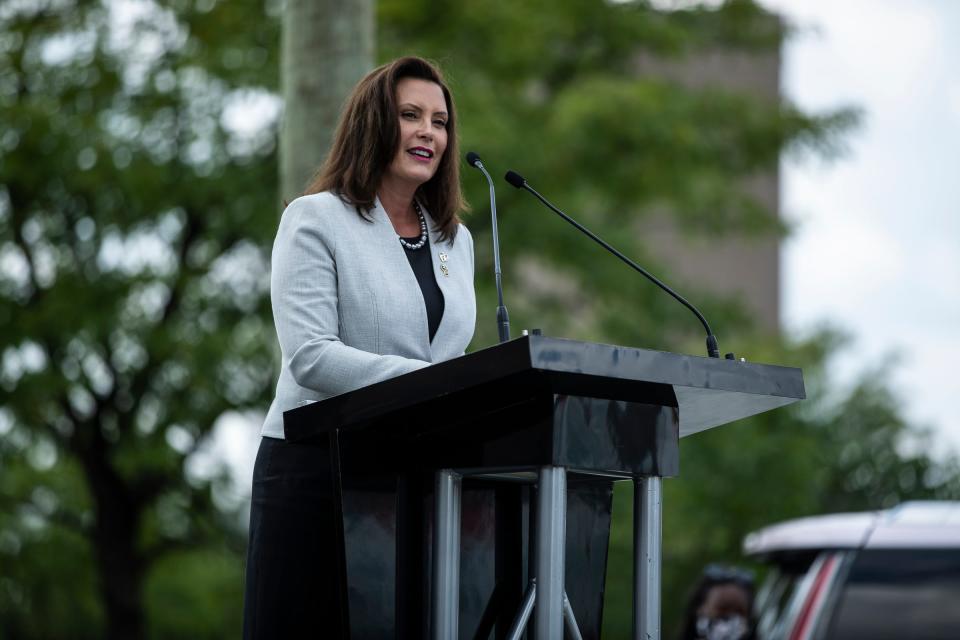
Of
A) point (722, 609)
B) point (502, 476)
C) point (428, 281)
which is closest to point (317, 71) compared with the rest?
point (722, 609)

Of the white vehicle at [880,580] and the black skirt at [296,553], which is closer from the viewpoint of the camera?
the black skirt at [296,553]

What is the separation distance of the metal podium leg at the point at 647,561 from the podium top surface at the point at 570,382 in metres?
0.18

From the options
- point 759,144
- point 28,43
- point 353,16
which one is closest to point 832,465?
point 759,144

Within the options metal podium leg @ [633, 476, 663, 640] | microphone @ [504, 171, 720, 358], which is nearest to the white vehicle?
microphone @ [504, 171, 720, 358]

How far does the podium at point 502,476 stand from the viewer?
2.47 m

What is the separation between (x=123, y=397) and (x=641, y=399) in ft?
35.8

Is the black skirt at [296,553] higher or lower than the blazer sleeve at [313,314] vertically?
lower

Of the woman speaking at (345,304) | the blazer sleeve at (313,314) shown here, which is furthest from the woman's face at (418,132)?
the blazer sleeve at (313,314)

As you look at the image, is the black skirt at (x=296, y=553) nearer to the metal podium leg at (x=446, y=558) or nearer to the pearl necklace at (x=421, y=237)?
the metal podium leg at (x=446, y=558)

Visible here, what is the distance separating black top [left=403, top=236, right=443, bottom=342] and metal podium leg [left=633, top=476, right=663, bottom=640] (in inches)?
23.3

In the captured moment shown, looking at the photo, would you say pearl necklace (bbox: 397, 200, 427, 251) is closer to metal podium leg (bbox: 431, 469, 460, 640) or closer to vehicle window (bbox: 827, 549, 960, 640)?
metal podium leg (bbox: 431, 469, 460, 640)

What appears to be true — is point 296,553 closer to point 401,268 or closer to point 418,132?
point 401,268

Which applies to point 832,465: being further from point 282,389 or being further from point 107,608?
point 282,389

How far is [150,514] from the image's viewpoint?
1547cm
